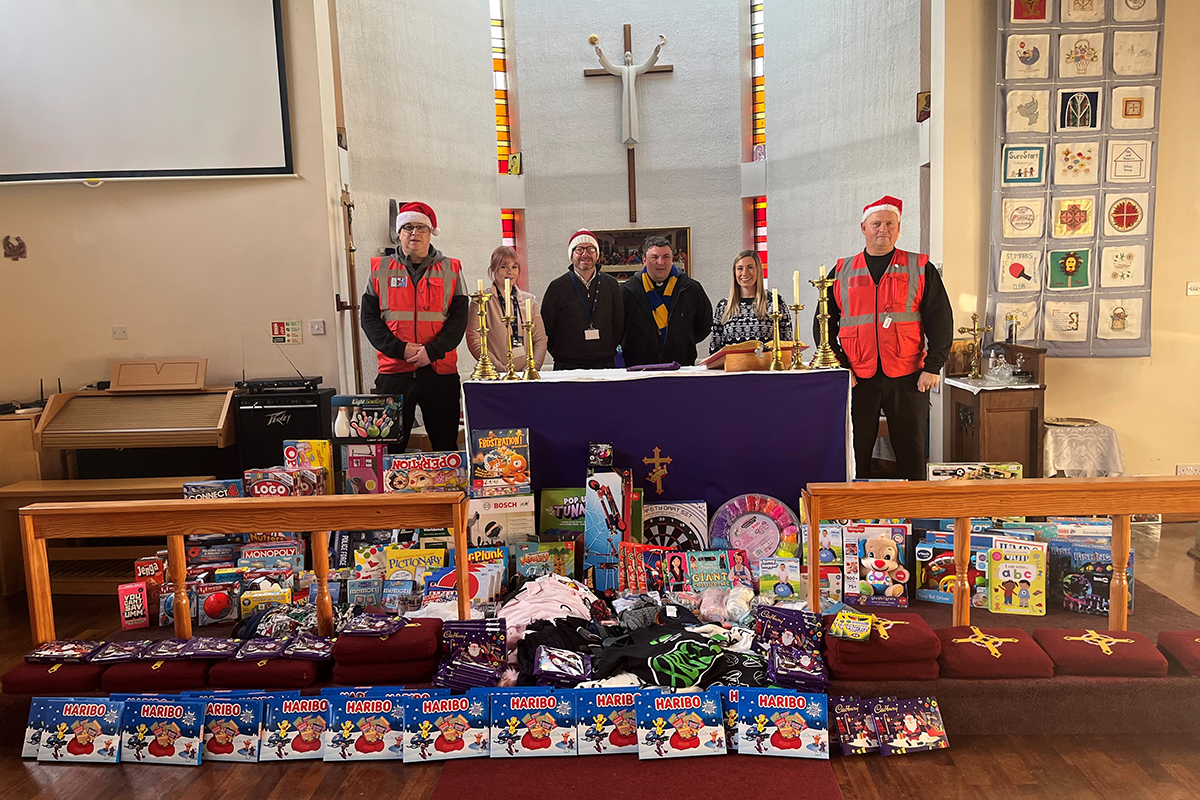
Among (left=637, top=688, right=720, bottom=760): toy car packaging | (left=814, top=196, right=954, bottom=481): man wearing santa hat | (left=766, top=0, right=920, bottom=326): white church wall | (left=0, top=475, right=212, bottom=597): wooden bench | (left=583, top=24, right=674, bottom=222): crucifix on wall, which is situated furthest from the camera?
(left=583, top=24, right=674, bottom=222): crucifix on wall

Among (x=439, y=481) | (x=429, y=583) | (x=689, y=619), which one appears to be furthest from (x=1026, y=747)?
(x=439, y=481)

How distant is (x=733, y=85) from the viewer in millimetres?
8047

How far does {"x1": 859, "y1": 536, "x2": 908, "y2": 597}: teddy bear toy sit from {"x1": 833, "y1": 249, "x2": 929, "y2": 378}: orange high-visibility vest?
1.17 meters

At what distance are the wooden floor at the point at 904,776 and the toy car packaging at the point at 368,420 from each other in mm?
1896

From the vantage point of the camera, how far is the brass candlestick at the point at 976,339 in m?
5.11

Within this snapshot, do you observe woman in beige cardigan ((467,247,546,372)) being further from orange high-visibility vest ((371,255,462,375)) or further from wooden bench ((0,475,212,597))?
wooden bench ((0,475,212,597))

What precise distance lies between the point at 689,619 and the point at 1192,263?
4402mm

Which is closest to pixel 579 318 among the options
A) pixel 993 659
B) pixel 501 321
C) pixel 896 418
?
pixel 501 321

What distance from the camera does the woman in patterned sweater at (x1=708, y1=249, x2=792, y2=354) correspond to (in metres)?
4.58

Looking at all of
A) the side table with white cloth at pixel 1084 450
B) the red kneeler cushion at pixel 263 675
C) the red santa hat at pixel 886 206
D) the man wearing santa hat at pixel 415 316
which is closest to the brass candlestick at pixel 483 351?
the man wearing santa hat at pixel 415 316

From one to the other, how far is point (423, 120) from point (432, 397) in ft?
11.4

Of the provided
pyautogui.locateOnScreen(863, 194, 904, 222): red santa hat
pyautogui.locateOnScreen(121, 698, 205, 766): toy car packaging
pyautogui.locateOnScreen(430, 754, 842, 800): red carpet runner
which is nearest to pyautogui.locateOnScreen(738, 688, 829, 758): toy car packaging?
pyautogui.locateOnScreen(430, 754, 842, 800): red carpet runner

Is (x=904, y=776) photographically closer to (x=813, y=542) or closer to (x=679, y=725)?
(x=679, y=725)

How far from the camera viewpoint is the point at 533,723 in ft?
7.44
